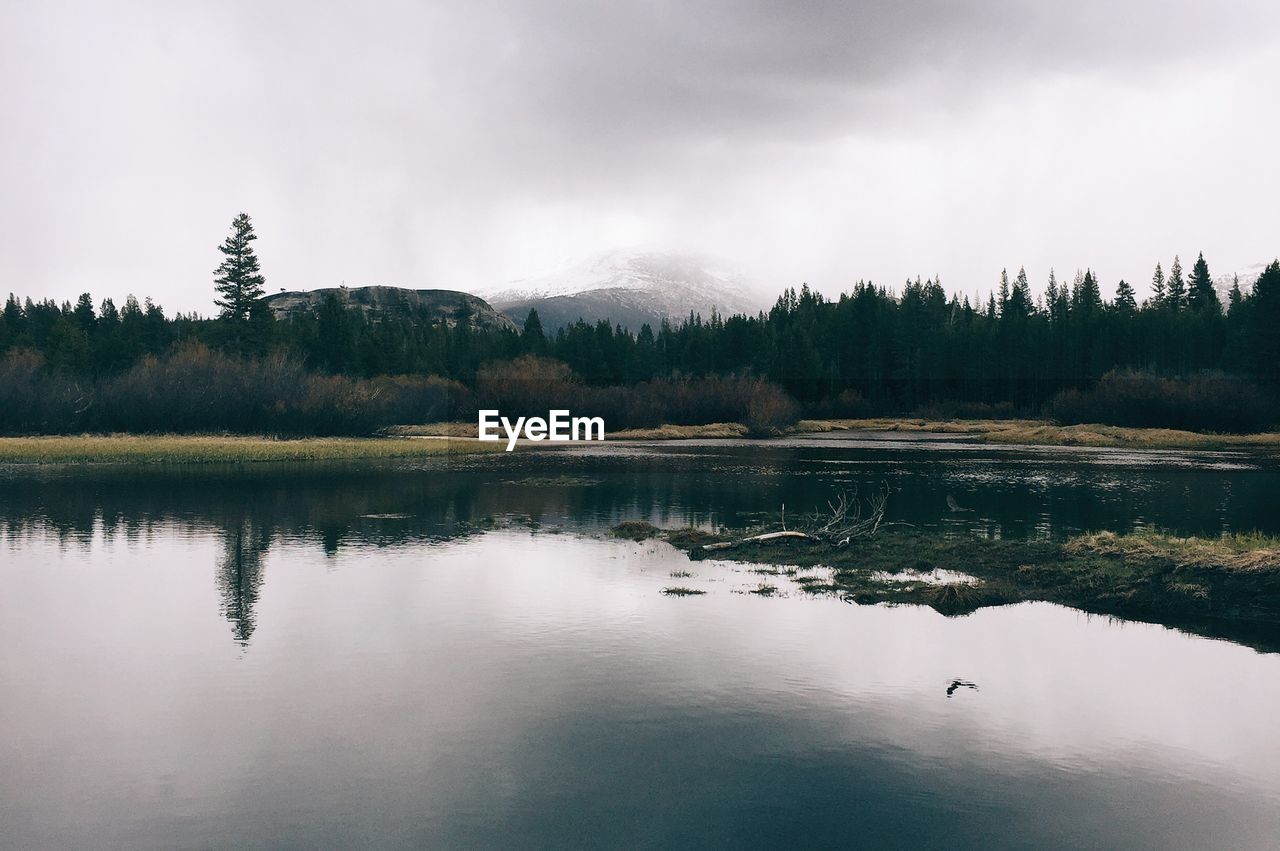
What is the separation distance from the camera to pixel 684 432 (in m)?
122

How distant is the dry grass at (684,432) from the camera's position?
389 feet

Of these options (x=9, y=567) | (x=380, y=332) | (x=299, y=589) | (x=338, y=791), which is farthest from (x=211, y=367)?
(x=338, y=791)

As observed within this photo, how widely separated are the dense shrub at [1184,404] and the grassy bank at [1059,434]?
13.4 feet

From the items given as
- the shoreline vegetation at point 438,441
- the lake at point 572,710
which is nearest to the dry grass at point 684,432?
the shoreline vegetation at point 438,441

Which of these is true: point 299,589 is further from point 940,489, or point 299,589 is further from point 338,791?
point 940,489

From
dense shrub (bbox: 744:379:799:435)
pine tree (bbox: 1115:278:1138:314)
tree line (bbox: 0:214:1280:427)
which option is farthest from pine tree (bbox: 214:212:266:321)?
pine tree (bbox: 1115:278:1138:314)

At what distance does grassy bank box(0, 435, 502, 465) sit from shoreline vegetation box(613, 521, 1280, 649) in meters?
54.1

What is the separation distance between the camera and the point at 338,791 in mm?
12836

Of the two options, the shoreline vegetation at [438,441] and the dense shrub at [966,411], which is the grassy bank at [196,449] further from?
the dense shrub at [966,411]

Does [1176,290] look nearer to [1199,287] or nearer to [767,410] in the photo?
[1199,287]

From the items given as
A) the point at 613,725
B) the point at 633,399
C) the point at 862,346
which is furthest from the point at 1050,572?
the point at 862,346

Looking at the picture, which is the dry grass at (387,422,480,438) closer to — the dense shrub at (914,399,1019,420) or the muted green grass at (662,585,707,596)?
the dense shrub at (914,399,1019,420)

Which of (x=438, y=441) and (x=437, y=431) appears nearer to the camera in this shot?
(x=438, y=441)

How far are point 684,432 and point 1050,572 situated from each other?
95.0m
